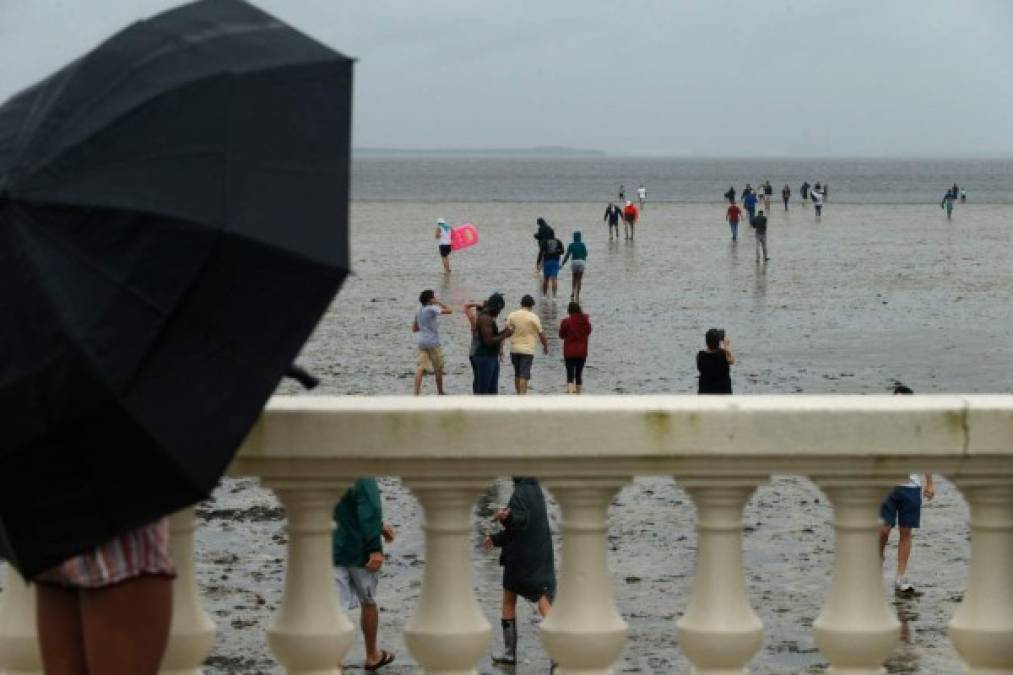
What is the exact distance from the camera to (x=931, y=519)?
17.0 meters

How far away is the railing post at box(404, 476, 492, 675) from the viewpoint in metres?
4.10

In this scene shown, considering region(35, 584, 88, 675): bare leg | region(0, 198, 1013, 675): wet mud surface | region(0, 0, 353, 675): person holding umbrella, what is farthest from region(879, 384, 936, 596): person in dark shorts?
region(0, 0, 353, 675): person holding umbrella

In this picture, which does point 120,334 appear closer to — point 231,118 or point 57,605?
point 231,118

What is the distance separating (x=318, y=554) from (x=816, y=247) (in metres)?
63.5

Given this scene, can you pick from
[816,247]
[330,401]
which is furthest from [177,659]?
[816,247]

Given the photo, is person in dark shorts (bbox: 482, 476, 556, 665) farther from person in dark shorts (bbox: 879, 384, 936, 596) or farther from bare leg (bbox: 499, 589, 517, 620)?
person in dark shorts (bbox: 879, 384, 936, 596)

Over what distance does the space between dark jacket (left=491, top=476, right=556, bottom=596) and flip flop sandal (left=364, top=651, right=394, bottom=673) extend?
0.82 metres

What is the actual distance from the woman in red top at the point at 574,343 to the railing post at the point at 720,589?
63.8ft

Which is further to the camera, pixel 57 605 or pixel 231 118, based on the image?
pixel 57 605

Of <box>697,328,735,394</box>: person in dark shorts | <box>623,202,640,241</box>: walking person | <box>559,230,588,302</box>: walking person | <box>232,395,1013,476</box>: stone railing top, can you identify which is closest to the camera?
<box>232,395,1013,476</box>: stone railing top

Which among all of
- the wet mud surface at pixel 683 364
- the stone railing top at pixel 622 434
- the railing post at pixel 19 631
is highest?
the stone railing top at pixel 622 434

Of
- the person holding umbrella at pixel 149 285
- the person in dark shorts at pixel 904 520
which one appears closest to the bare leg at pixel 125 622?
the person holding umbrella at pixel 149 285

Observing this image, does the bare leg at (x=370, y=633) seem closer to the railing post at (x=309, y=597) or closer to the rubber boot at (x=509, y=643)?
the rubber boot at (x=509, y=643)

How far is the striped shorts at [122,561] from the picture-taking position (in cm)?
353
